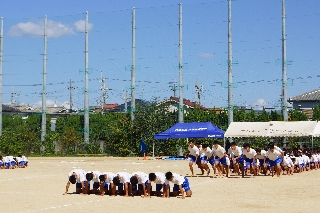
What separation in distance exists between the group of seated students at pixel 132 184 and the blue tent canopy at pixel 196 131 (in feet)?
73.0

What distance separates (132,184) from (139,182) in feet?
0.90

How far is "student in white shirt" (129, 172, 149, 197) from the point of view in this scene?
18109 mm

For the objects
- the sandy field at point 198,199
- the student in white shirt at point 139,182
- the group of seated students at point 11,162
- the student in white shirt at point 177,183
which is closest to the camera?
the sandy field at point 198,199

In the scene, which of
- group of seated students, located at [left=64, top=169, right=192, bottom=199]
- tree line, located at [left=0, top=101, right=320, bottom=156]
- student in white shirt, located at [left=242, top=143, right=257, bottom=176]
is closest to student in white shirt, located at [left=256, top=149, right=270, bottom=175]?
student in white shirt, located at [left=242, top=143, right=257, bottom=176]

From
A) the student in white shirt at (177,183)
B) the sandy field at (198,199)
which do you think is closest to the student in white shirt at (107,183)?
the sandy field at (198,199)

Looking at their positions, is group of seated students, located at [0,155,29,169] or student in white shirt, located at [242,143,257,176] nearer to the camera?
student in white shirt, located at [242,143,257,176]

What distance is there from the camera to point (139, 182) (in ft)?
59.8

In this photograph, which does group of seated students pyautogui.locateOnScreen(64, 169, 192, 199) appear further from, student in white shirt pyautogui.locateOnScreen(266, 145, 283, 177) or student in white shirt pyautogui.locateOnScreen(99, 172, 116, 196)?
student in white shirt pyautogui.locateOnScreen(266, 145, 283, 177)

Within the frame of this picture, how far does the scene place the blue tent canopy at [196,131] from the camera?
40969mm

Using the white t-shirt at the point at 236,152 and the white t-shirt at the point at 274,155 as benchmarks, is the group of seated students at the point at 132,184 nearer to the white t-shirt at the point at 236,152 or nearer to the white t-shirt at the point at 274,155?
the white t-shirt at the point at 236,152

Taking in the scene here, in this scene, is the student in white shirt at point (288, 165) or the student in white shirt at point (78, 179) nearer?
the student in white shirt at point (78, 179)

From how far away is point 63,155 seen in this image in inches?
2251

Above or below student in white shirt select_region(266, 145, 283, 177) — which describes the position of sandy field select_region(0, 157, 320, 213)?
below

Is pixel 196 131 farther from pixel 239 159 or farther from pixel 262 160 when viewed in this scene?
pixel 239 159
